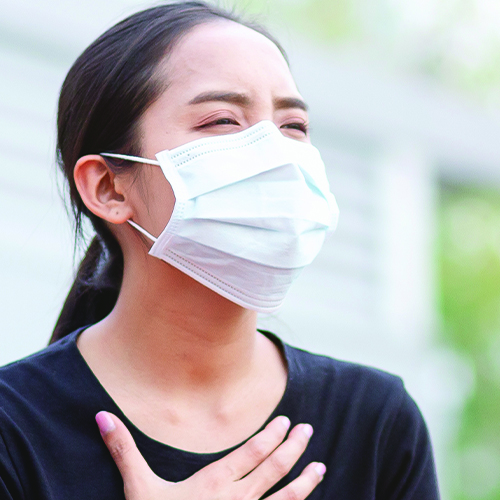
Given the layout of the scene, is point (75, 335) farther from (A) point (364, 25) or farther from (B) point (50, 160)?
(A) point (364, 25)

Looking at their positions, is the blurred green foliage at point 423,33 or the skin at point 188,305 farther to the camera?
the blurred green foliage at point 423,33

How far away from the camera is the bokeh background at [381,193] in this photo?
4.70 m

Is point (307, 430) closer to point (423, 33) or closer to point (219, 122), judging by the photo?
point (219, 122)

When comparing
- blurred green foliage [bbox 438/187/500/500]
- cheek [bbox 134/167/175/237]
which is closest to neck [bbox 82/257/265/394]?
cheek [bbox 134/167/175/237]

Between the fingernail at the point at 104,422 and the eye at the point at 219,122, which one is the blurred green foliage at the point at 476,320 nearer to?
the eye at the point at 219,122

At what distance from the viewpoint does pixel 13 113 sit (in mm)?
4766

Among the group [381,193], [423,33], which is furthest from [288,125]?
[423,33]

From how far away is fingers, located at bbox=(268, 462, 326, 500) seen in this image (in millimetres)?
1791

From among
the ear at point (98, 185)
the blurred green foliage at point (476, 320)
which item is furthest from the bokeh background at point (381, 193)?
the ear at point (98, 185)

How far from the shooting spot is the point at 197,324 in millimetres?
1979

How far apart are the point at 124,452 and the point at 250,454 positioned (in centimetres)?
30

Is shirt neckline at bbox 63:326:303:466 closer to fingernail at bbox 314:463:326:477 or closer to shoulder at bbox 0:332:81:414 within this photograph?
shoulder at bbox 0:332:81:414

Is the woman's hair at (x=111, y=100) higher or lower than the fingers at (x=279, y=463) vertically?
higher

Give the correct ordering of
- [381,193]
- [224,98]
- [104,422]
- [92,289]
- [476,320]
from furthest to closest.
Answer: [476,320] < [381,193] < [92,289] < [224,98] < [104,422]
